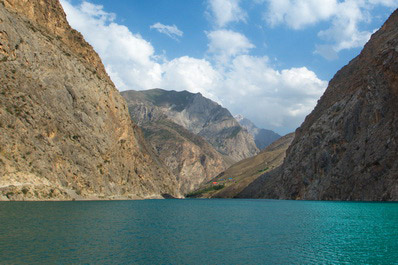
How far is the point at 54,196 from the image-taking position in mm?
89938

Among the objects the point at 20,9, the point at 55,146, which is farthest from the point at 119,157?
the point at 20,9

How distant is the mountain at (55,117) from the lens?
88.0m

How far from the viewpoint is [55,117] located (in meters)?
109

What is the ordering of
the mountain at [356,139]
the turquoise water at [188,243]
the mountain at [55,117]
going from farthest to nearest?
the mountain at [356,139], the mountain at [55,117], the turquoise water at [188,243]

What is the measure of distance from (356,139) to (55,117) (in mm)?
105635

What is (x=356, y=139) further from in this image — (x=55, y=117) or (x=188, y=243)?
(x=188, y=243)

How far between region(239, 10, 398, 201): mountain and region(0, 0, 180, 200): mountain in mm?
78016

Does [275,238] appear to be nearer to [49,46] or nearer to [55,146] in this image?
[55,146]

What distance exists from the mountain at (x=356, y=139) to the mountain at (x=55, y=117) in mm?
78016

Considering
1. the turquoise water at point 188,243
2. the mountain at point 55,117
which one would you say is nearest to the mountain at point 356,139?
the turquoise water at point 188,243

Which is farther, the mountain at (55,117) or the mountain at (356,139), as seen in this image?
the mountain at (356,139)

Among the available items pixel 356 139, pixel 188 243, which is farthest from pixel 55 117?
pixel 356 139

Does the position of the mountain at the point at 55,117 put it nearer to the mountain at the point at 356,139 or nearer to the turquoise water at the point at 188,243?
the turquoise water at the point at 188,243

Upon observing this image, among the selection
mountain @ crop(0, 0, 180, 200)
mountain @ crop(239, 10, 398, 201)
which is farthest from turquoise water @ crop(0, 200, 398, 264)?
mountain @ crop(239, 10, 398, 201)
